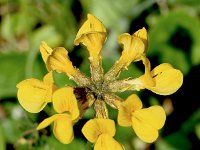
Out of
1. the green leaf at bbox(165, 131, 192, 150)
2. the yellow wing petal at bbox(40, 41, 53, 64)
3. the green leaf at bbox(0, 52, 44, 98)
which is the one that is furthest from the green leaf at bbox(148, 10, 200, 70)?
the yellow wing petal at bbox(40, 41, 53, 64)

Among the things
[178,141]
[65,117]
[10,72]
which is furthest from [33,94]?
[178,141]

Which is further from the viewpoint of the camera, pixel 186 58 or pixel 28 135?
pixel 186 58

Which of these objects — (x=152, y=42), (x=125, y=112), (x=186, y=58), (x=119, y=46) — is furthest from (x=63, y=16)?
(x=125, y=112)

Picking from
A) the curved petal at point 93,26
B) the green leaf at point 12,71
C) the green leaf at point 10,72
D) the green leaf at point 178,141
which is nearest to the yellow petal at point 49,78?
the curved petal at point 93,26

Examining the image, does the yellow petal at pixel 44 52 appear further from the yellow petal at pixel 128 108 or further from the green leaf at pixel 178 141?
the green leaf at pixel 178 141

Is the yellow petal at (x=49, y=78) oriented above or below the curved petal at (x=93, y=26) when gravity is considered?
below

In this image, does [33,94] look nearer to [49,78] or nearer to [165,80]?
[49,78]

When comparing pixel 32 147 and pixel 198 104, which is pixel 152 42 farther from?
pixel 32 147
